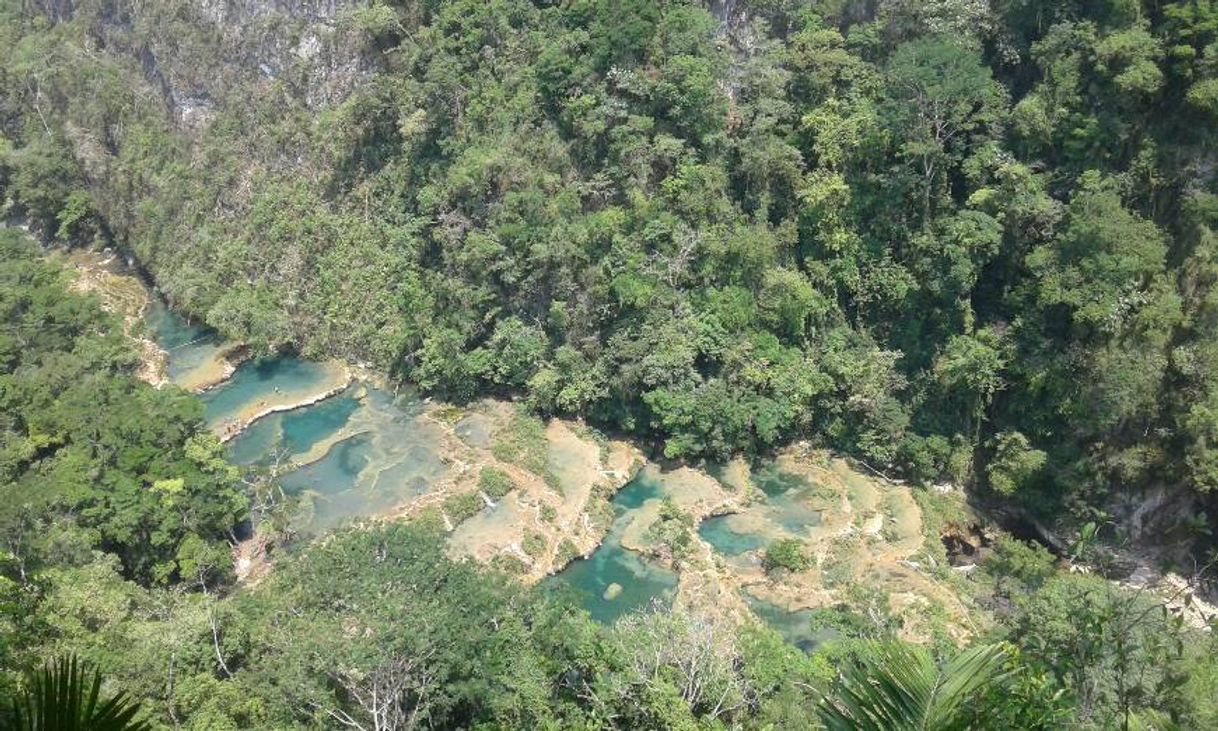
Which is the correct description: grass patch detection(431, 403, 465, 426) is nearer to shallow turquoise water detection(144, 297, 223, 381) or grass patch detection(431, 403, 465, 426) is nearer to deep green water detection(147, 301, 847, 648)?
deep green water detection(147, 301, 847, 648)

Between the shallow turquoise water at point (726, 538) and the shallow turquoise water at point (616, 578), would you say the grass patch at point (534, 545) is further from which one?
the shallow turquoise water at point (726, 538)

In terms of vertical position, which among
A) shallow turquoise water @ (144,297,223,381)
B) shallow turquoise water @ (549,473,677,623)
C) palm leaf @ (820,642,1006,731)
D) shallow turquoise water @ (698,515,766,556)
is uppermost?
palm leaf @ (820,642,1006,731)

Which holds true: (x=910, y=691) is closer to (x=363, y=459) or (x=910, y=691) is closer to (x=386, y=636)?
(x=386, y=636)

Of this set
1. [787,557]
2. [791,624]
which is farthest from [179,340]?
[791,624]

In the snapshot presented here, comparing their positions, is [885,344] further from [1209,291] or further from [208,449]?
[208,449]

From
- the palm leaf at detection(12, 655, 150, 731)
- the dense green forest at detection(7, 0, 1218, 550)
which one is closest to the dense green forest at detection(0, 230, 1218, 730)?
the dense green forest at detection(7, 0, 1218, 550)

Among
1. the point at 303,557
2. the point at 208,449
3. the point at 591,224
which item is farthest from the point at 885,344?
the point at 208,449

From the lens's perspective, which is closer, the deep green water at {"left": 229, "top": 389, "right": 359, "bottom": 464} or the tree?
the tree
